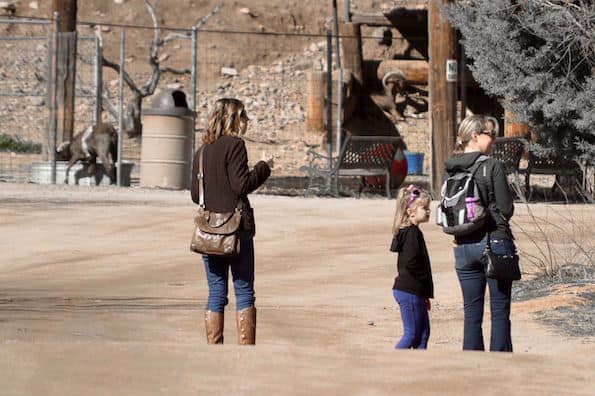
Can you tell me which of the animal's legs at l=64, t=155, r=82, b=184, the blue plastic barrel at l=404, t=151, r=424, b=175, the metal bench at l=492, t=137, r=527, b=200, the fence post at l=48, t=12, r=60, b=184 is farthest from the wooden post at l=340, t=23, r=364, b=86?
the metal bench at l=492, t=137, r=527, b=200

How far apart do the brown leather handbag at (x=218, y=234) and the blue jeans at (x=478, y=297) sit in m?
1.16

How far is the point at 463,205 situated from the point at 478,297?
551 millimetres

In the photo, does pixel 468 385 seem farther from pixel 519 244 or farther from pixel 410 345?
pixel 519 244

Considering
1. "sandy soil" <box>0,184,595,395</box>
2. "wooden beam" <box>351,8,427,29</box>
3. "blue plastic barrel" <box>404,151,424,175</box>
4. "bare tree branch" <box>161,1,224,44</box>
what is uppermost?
"bare tree branch" <box>161,1,224,44</box>

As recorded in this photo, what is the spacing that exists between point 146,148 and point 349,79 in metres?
7.48

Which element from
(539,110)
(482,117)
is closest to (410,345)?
(482,117)

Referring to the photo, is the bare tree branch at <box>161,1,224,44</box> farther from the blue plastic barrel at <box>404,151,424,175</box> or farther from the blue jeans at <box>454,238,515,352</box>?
the blue jeans at <box>454,238,515,352</box>

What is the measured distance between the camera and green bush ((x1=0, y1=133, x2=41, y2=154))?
89.9 ft

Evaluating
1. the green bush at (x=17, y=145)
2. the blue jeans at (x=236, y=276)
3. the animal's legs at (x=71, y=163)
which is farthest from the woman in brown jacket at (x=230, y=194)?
the green bush at (x=17, y=145)

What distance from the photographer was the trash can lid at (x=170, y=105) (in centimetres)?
1775

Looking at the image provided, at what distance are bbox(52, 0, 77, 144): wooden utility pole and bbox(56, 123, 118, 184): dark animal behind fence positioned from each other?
47.7 inches

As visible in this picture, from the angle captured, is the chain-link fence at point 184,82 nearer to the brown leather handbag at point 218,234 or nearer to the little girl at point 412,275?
the brown leather handbag at point 218,234

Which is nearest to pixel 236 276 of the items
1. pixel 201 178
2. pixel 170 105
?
pixel 201 178

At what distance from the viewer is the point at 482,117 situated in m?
6.66
